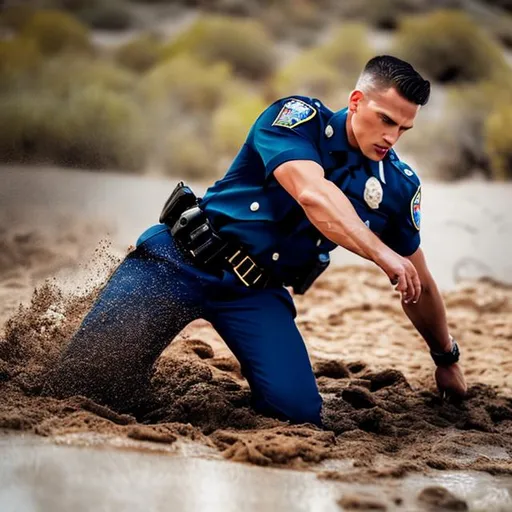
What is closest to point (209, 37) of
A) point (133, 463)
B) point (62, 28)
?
point (62, 28)

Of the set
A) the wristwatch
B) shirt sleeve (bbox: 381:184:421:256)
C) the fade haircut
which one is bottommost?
the wristwatch

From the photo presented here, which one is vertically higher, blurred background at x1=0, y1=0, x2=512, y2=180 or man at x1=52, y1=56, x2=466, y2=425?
blurred background at x1=0, y1=0, x2=512, y2=180

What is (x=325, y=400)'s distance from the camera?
354cm

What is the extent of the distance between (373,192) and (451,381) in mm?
876

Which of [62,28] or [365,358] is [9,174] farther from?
[62,28]

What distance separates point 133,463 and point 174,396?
828 millimetres

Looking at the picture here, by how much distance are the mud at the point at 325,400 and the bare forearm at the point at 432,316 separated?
237 mm

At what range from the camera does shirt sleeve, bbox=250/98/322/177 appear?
3.02 meters

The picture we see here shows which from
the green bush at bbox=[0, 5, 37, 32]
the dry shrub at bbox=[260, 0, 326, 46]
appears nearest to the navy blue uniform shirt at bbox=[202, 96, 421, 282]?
the green bush at bbox=[0, 5, 37, 32]

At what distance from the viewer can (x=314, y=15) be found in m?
10.8

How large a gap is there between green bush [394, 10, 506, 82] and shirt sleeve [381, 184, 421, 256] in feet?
20.8

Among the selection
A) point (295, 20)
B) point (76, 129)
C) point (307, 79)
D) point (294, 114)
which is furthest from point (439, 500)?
point (295, 20)

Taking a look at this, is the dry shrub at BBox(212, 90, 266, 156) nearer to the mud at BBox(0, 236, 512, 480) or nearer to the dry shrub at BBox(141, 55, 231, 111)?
the dry shrub at BBox(141, 55, 231, 111)

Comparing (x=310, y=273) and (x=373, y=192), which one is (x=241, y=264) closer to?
(x=310, y=273)
